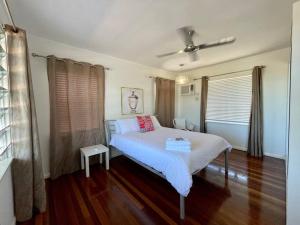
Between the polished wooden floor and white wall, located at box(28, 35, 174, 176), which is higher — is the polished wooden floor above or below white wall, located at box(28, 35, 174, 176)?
below

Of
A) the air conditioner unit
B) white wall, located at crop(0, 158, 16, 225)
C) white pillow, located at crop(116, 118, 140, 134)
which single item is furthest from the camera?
the air conditioner unit

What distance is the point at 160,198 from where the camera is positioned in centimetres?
194

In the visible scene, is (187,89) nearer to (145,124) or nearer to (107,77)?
(145,124)

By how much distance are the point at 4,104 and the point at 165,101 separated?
11.7 ft

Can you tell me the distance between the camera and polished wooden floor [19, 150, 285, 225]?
5.24ft

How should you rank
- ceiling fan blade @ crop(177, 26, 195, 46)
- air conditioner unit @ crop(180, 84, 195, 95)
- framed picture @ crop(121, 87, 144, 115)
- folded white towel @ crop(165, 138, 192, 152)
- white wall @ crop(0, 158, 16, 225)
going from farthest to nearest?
air conditioner unit @ crop(180, 84, 195, 95) < framed picture @ crop(121, 87, 144, 115) < ceiling fan blade @ crop(177, 26, 195, 46) < folded white towel @ crop(165, 138, 192, 152) < white wall @ crop(0, 158, 16, 225)

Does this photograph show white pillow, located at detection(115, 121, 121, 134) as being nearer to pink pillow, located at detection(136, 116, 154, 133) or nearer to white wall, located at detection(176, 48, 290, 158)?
pink pillow, located at detection(136, 116, 154, 133)

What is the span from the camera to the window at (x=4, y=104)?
146cm

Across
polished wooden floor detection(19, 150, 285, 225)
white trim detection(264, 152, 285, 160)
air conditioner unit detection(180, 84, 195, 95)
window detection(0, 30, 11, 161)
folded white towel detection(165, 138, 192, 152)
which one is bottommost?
polished wooden floor detection(19, 150, 285, 225)

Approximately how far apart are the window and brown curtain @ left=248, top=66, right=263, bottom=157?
14.1 feet

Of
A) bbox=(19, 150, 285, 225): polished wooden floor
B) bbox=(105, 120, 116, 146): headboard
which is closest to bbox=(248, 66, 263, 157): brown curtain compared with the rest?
bbox=(19, 150, 285, 225): polished wooden floor

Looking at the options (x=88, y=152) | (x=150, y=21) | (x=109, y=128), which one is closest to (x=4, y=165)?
(x=88, y=152)

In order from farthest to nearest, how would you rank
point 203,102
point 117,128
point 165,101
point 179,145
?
point 165,101 < point 203,102 < point 117,128 < point 179,145

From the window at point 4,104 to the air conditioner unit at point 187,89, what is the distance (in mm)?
4179
